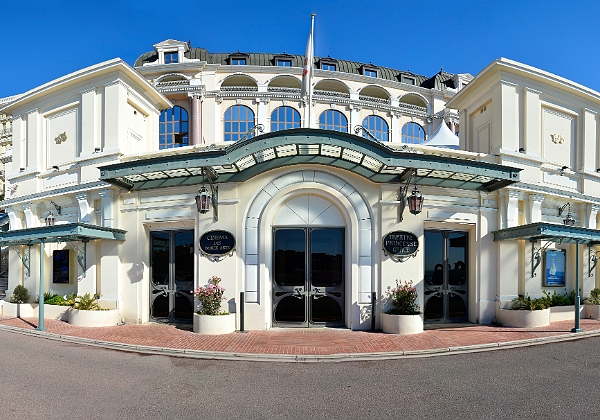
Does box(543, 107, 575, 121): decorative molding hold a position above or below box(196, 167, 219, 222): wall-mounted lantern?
above

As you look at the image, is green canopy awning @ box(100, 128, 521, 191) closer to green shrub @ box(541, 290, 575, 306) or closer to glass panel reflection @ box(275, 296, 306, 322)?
glass panel reflection @ box(275, 296, 306, 322)

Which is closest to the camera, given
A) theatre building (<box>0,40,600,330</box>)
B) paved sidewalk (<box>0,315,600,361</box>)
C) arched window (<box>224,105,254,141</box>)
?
paved sidewalk (<box>0,315,600,361</box>)

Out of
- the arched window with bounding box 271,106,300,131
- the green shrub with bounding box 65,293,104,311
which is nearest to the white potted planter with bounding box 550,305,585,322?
the green shrub with bounding box 65,293,104,311

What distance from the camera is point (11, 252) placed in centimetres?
1462

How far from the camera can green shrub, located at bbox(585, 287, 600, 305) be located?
40.6 ft

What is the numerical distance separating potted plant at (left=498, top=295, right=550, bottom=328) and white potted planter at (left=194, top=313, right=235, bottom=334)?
801 cm

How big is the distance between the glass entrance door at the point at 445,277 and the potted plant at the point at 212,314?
228 inches

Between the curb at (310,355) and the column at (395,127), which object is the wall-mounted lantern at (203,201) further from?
the column at (395,127)

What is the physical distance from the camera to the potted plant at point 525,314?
10.6 meters

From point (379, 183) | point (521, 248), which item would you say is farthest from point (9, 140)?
point (521, 248)

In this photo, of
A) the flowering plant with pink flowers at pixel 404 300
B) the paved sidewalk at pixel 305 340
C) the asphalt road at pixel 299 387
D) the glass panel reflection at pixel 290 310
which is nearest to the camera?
the asphalt road at pixel 299 387

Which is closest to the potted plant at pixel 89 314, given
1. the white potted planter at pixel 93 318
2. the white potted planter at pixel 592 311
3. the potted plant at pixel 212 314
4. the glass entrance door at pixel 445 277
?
the white potted planter at pixel 93 318

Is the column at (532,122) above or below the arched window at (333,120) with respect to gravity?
below

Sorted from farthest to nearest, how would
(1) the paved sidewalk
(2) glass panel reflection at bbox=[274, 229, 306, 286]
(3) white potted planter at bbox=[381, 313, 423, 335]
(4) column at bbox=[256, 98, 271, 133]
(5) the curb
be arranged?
(4) column at bbox=[256, 98, 271, 133] < (2) glass panel reflection at bbox=[274, 229, 306, 286] < (3) white potted planter at bbox=[381, 313, 423, 335] < (1) the paved sidewalk < (5) the curb
